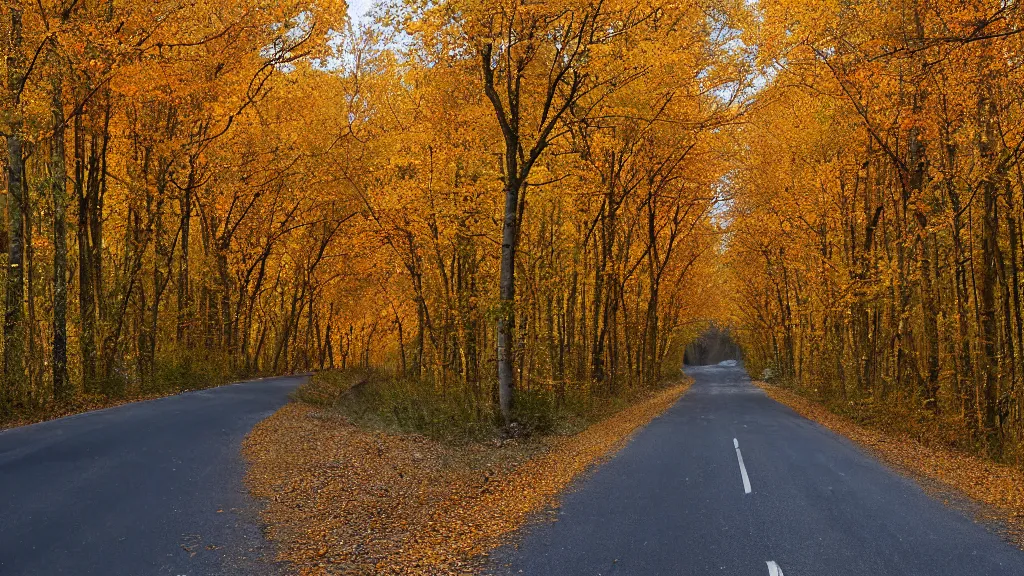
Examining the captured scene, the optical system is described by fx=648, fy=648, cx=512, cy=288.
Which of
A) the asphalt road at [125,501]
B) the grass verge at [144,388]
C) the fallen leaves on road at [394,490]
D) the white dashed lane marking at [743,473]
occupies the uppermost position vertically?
the grass verge at [144,388]

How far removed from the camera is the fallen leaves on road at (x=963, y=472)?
26.6ft

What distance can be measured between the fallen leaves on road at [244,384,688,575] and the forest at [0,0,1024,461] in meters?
2.17

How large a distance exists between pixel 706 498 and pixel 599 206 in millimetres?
15338

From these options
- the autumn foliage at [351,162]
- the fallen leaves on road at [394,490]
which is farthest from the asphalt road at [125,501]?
the autumn foliage at [351,162]

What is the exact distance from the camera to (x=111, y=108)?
16.4 metres

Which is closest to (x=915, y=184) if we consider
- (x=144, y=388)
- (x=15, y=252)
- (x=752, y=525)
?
(x=752, y=525)

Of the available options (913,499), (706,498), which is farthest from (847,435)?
(706,498)

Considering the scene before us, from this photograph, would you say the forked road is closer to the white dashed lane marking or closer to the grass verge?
the white dashed lane marking

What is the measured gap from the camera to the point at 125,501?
24.7ft

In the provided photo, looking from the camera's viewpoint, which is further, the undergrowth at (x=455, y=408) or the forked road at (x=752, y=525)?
the undergrowth at (x=455, y=408)

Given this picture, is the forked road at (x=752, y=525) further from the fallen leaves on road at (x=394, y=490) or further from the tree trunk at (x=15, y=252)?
the tree trunk at (x=15, y=252)

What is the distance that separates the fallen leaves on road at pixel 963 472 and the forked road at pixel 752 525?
0.55 metres

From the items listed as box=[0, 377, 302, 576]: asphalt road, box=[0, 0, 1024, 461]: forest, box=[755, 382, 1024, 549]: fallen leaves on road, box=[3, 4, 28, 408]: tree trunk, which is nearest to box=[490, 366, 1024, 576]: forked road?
box=[755, 382, 1024, 549]: fallen leaves on road

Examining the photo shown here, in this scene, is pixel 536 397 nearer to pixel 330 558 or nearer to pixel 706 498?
pixel 706 498
